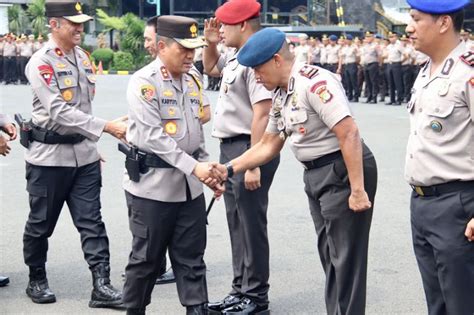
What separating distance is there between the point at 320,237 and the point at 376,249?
7.81 feet

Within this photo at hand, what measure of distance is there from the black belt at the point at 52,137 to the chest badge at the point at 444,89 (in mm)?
2752

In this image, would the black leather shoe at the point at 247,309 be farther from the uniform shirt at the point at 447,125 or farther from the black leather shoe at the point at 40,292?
the uniform shirt at the point at 447,125

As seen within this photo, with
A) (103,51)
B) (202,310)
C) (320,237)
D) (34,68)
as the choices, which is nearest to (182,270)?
(202,310)

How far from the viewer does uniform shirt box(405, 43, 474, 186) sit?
3539 mm

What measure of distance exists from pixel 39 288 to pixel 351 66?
20591 millimetres

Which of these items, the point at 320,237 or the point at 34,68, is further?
the point at 34,68

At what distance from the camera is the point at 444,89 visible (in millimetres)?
3568

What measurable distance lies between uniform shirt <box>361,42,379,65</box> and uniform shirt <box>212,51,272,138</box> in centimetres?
1920

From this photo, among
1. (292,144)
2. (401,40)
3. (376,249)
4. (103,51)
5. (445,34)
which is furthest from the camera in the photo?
(103,51)

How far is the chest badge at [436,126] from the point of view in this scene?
359 cm

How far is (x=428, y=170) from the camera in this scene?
3.66 meters

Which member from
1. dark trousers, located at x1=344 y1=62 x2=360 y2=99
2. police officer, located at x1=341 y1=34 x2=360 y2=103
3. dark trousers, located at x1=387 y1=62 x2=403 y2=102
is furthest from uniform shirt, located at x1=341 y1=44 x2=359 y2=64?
dark trousers, located at x1=387 y1=62 x2=403 y2=102

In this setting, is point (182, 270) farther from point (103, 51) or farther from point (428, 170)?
point (103, 51)

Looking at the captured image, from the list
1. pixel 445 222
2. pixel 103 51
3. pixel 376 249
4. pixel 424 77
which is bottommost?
pixel 103 51
